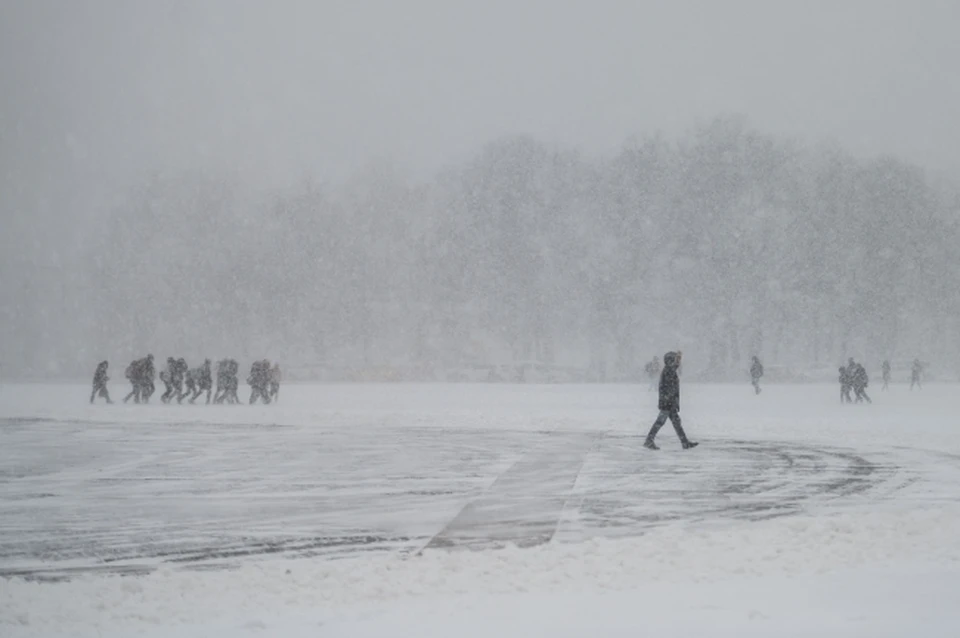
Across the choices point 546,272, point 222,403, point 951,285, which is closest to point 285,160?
point 546,272

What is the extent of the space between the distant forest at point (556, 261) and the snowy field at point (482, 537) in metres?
47.5

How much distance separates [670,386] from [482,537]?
10072 millimetres

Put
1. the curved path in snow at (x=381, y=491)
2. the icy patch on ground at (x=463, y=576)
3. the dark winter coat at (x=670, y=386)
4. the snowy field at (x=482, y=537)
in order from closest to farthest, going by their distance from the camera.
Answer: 1. the snowy field at (x=482, y=537)
2. the icy patch on ground at (x=463, y=576)
3. the curved path in snow at (x=381, y=491)
4. the dark winter coat at (x=670, y=386)

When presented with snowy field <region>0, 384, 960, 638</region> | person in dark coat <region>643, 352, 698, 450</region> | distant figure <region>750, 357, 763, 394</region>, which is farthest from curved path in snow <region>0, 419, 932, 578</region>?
distant figure <region>750, 357, 763, 394</region>

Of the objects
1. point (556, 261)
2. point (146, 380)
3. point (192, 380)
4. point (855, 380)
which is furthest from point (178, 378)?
point (556, 261)

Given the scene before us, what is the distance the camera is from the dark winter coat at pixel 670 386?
1914 cm

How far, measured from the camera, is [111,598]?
7414 millimetres

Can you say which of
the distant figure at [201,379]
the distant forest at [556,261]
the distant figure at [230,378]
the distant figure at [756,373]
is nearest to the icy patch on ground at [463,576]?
the distant figure at [230,378]

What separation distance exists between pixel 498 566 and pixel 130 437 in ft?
54.8

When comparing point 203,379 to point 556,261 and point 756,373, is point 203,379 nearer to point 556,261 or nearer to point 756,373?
point 756,373

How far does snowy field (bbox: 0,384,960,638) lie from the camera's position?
6812mm

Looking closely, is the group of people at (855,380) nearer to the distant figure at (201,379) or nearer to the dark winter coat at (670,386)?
the dark winter coat at (670,386)

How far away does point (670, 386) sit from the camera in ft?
63.1

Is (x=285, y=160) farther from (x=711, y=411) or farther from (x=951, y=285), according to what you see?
(x=711, y=411)
